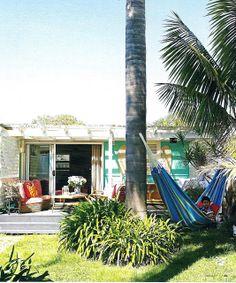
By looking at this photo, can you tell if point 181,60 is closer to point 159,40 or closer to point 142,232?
point 159,40

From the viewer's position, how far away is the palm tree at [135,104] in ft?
18.2

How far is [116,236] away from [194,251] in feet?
4.48

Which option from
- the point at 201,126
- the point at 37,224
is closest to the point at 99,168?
the point at 37,224

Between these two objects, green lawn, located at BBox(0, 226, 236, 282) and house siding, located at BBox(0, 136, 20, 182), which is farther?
house siding, located at BBox(0, 136, 20, 182)

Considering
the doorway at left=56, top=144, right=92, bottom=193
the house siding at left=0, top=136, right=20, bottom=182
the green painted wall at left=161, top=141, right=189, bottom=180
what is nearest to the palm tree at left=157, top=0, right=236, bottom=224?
the green painted wall at left=161, top=141, right=189, bottom=180

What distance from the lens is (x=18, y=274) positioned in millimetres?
2504

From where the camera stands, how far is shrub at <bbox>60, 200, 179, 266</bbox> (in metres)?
5.02

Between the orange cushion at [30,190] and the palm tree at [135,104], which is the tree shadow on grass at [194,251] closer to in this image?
the palm tree at [135,104]

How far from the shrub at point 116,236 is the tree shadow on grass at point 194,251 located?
0.65 ft

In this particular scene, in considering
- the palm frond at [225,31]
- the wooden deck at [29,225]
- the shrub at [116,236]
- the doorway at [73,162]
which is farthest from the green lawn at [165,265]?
the doorway at [73,162]

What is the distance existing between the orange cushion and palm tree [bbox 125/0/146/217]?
4736 millimetres

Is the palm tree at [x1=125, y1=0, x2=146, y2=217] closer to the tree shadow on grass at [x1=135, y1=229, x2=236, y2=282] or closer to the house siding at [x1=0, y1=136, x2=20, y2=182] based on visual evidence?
the tree shadow on grass at [x1=135, y1=229, x2=236, y2=282]

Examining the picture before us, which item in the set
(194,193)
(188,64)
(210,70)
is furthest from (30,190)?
(210,70)

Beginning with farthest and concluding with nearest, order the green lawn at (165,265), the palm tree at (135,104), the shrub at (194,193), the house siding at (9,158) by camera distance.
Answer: the house siding at (9,158) → the shrub at (194,193) → the palm tree at (135,104) → the green lawn at (165,265)
